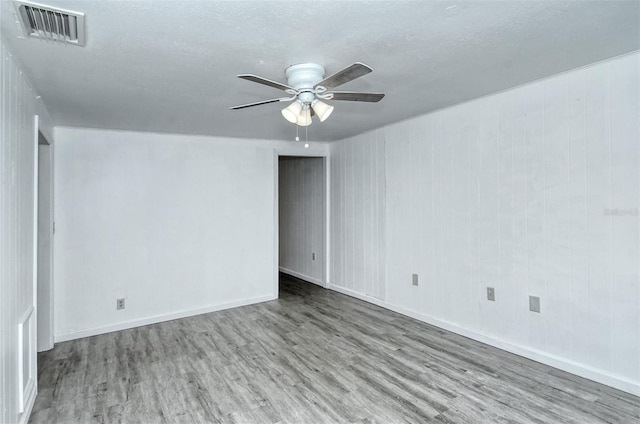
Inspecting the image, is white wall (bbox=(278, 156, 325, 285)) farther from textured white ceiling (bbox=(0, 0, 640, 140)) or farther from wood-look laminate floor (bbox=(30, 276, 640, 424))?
textured white ceiling (bbox=(0, 0, 640, 140))

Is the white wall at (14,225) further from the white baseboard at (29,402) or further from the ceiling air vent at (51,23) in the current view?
the ceiling air vent at (51,23)

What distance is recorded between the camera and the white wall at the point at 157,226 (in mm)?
3902

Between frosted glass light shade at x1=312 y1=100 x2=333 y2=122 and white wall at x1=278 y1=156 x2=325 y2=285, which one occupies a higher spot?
frosted glass light shade at x1=312 y1=100 x2=333 y2=122

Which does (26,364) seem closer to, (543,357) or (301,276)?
(543,357)

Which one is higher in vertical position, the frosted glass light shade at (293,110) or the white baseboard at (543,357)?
the frosted glass light shade at (293,110)

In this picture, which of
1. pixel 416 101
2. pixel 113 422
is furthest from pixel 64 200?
pixel 416 101

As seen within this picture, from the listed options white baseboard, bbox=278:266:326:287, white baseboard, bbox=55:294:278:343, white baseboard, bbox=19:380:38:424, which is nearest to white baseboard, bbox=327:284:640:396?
white baseboard, bbox=278:266:326:287

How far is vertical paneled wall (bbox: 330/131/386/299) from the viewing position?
471cm

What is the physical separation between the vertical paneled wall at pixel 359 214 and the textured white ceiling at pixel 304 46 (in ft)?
5.27

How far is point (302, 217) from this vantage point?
6328 millimetres

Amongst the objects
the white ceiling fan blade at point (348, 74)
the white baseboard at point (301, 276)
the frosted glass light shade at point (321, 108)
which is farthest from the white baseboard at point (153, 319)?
the white ceiling fan blade at point (348, 74)

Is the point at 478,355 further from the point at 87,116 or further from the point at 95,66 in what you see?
the point at 87,116

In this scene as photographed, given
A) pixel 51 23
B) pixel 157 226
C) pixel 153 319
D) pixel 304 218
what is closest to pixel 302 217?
pixel 304 218

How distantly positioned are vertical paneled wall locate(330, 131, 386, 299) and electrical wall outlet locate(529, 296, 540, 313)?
185 cm
